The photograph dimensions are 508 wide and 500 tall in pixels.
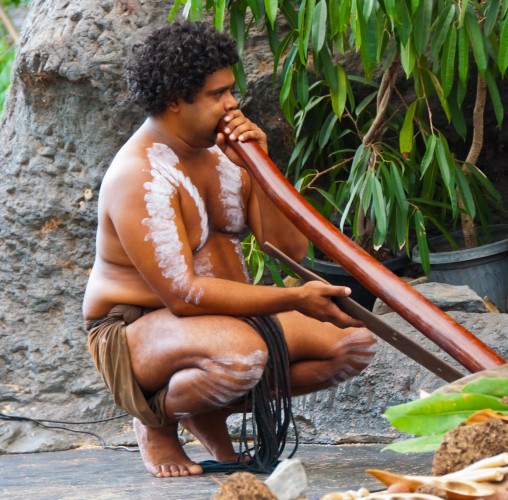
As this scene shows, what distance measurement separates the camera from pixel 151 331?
9.50 ft

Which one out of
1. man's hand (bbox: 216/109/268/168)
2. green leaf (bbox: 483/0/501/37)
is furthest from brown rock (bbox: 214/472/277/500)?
green leaf (bbox: 483/0/501/37)

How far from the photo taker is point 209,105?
9.48 feet

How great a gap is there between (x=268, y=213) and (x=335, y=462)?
2.51 feet

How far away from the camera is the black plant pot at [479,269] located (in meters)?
4.67

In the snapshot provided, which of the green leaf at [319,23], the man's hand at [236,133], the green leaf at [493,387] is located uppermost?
the green leaf at [319,23]

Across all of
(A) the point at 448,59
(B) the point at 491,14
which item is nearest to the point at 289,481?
(A) the point at 448,59

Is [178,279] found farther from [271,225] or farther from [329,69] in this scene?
[329,69]

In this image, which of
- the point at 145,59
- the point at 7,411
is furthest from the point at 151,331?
the point at 7,411

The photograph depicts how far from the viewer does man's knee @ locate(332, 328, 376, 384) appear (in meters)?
3.01

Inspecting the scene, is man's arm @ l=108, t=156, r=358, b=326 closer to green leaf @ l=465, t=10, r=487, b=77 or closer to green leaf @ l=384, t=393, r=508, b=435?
→ green leaf @ l=384, t=393, r=508, b=435

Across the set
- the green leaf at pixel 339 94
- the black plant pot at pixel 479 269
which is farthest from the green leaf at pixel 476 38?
the black plant pot at pixel 479 269

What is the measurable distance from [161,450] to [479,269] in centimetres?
219

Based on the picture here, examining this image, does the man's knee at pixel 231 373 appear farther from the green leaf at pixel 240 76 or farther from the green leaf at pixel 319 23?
the green leaf at pixel 240 76

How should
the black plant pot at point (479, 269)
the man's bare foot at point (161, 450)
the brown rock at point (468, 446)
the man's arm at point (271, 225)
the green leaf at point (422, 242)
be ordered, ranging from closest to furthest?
1. the brown rock at point (468, 446)
2. the man's bare foot at point (161, 450)
3. the man's arm at point (271, 225)
4. the green leaf at point (422, 242)
5. the black plant pot at point (479, 269)
